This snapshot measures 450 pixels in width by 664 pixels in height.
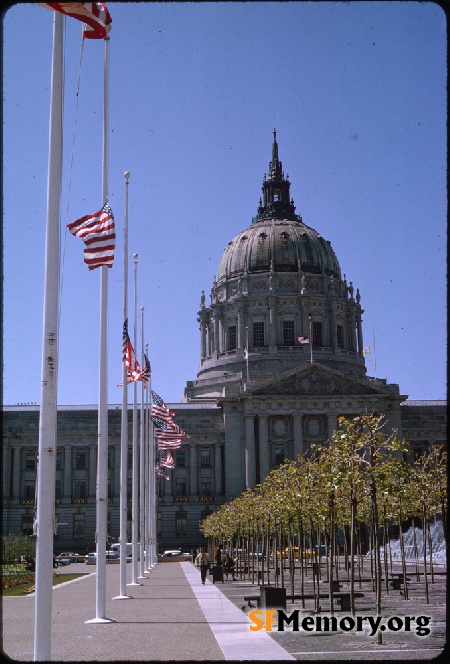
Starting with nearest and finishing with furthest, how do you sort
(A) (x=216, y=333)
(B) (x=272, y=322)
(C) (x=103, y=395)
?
(C) (x=103, y=395)
(B) (x=272, y=322)
(A) (x=216, y=333)

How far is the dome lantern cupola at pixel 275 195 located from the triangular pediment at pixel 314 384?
45.6 metres

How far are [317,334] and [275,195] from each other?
115ft

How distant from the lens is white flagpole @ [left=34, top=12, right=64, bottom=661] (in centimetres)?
1781

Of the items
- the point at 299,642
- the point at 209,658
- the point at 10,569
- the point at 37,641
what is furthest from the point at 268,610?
the point at 10,569

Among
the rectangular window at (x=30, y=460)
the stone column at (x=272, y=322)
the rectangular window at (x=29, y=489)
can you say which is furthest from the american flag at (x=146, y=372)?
the stone column at (x=272, y=322)

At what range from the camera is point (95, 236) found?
25.0m

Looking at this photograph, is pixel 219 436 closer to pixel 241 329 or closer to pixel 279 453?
pixel 279 453

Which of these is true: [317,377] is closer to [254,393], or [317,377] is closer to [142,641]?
[254,393]

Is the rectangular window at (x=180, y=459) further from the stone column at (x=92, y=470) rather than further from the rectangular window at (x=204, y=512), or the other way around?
the stone column at (x=92, y=470)

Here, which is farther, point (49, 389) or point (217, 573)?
point (217, 573)

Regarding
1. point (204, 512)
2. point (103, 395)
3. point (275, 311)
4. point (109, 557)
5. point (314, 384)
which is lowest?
point (109, 557)

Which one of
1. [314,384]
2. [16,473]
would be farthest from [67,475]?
[314,384]

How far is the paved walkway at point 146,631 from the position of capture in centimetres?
2003

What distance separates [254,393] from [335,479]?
92065mm
